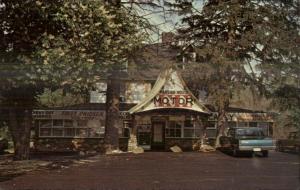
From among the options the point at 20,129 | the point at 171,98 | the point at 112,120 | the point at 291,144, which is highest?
the point at 171,98

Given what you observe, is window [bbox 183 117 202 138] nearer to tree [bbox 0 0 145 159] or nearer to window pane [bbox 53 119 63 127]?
window pane [bbox 53 119 63 127]

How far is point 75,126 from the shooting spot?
125 feet

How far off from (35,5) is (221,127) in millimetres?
20496

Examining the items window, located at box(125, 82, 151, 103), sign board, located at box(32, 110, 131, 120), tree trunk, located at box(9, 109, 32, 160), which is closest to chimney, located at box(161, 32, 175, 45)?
window, located at box(125, 82, 151, 103)

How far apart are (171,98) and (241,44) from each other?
17.0 ft

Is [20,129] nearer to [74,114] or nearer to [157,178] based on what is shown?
[157,178]

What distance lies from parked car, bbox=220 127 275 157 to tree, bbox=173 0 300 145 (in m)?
2.93

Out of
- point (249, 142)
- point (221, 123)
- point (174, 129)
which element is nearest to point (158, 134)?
point (174, 129)

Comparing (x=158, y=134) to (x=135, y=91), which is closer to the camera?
(x=135, y=91)

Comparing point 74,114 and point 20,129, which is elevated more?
point 74,114

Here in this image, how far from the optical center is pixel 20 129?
22266 millimetres

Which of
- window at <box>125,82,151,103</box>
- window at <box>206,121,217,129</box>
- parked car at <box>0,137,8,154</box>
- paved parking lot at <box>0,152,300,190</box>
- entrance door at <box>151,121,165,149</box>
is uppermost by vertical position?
window at <box>125,82,151,103</box>

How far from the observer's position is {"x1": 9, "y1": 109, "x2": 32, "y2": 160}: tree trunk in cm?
2197

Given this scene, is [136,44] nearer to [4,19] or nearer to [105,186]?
[4,19]
